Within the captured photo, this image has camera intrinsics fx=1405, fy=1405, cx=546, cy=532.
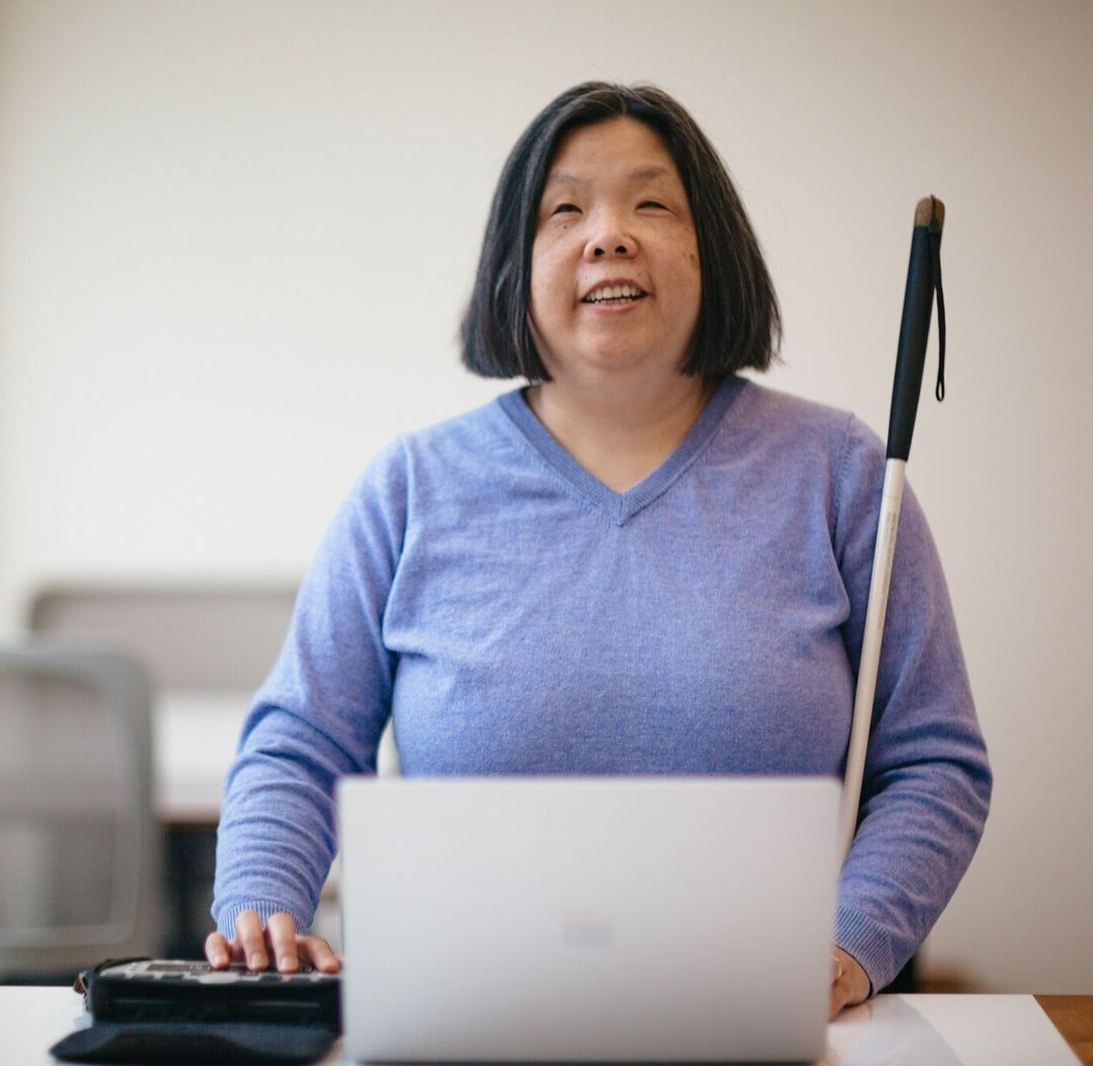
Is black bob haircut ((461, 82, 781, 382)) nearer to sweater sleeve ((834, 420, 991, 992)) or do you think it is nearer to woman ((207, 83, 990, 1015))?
woman ((207, 83, 990, 1015))

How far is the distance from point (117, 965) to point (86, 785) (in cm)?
136

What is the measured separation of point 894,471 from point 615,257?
1.11 feet

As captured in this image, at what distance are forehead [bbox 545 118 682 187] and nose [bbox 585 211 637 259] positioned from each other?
0.19 ft

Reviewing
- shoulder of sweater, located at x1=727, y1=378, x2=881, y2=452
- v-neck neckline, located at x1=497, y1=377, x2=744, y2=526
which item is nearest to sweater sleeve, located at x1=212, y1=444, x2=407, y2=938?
v-neck neckline, located at x1=497, y1=377, x2=744, y2=526

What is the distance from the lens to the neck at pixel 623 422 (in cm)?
143

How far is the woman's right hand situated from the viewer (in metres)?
1.11

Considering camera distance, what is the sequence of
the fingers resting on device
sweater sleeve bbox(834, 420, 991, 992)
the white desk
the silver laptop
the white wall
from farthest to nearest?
the white wall
sweater sleeve bbox(834, 420, 991, 992)
the fingers resting on device
the white desk
the silver laptop

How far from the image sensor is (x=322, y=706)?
1.37 m

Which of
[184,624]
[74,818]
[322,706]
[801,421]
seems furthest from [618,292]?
[184,624]

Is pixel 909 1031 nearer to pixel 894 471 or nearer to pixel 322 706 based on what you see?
pixel 894 471

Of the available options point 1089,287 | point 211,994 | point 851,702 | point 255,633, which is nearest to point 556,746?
point 851,702

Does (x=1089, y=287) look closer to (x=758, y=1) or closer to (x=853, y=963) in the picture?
(x=758, y=1)

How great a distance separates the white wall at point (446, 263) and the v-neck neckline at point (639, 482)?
1.64 m

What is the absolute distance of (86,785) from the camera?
2330 millimetres
